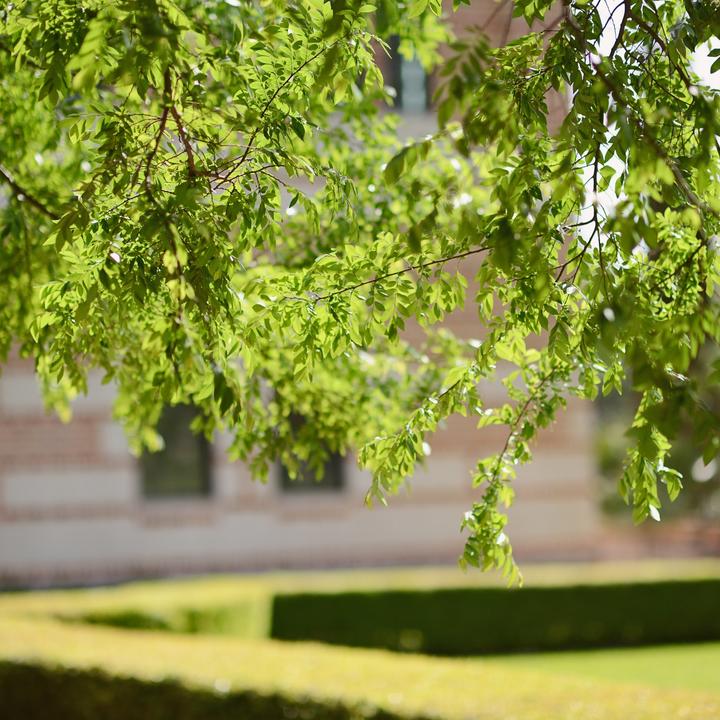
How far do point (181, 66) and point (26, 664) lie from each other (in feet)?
17.3

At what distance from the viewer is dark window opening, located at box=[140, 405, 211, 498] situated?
55.6 ft

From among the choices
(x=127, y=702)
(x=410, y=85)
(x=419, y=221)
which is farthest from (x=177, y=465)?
(x=419, y=221)

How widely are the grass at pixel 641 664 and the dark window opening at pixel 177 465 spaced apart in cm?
594

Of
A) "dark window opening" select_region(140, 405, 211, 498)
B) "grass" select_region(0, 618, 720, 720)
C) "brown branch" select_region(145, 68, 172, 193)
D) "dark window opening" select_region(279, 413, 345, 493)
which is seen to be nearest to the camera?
"brown branch" select_region(145, 68, 172, 193)

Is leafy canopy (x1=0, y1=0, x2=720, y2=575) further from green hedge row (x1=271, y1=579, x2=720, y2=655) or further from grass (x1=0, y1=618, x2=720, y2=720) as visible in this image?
green hedge row (x1=271, y1=579, x2=720, y2=655)

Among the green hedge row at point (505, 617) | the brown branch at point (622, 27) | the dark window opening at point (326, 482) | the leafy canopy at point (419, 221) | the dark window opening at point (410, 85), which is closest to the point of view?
the leafy canopy at point (419, 221)

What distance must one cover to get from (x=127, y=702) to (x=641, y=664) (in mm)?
7241

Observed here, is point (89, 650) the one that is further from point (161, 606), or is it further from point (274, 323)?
point (274, 323)

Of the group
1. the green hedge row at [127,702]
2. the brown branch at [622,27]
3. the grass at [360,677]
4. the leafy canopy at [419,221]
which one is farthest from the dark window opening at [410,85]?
the brown branch at [622,27]

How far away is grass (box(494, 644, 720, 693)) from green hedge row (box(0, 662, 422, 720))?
4.85 meters

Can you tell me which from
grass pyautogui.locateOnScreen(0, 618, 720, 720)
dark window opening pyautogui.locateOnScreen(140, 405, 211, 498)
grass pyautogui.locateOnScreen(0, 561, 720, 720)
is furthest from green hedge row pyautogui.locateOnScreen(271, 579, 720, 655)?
grass pyautogui.locateOnScreen(0, 618, 720, 720)

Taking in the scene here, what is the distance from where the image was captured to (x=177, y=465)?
17.1m

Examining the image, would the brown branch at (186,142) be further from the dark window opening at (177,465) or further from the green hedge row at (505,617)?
the dark window opening at (177,465)

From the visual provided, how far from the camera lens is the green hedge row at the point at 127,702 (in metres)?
6.06
